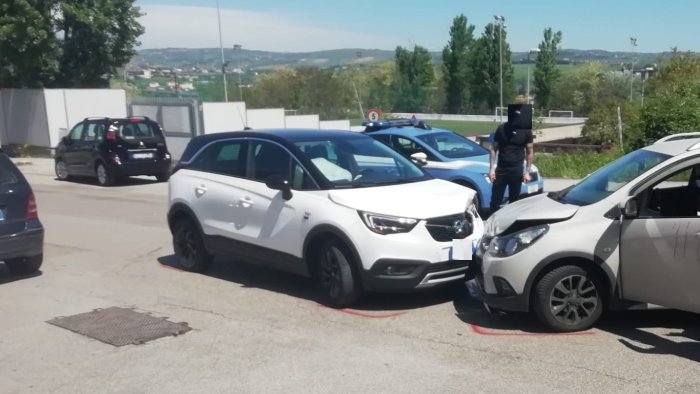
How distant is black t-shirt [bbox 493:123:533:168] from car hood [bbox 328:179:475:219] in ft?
7.54

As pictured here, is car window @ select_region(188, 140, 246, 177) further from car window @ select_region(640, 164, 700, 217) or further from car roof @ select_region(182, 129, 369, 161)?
car window @ select_region(640, 164, 700, 217)

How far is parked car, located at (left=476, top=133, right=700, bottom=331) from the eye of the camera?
6000mm

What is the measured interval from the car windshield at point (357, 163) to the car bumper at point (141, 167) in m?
12.3

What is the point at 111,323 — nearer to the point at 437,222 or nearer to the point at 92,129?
the point at 437,222

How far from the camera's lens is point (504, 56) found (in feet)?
248

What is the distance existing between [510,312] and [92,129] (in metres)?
16.0

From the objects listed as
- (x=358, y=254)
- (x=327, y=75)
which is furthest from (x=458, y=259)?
(x=327, y=75)

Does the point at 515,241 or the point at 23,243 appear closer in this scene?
the point at 515,241

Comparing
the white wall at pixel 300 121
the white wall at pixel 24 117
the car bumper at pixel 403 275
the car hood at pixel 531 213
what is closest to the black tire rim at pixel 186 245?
the car bumper at pixel 403 275

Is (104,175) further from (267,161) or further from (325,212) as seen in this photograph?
(325,212)

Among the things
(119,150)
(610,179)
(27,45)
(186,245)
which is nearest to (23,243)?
(186,245)

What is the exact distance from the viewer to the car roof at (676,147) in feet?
21.1

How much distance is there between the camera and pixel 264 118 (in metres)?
33.6

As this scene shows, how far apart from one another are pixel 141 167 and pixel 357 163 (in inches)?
505
